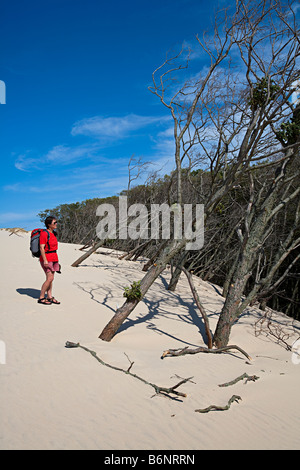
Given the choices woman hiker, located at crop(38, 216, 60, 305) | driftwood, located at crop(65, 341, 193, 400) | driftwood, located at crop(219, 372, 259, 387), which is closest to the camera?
driftwood, located at crop(65, 341, 193, 400)

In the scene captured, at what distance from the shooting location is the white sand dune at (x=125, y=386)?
106 inches

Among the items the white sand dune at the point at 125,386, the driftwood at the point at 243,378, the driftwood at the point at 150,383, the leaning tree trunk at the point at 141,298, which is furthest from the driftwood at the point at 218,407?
the leaning tree trunk at the point at 141,298

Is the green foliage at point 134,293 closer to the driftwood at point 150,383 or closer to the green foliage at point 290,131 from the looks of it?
the driftwood at point 150,383

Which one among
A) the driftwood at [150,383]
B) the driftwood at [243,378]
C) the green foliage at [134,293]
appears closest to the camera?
the driftwood at [150,383]

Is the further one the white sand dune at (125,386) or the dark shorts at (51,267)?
the dark shorts at (51,267)

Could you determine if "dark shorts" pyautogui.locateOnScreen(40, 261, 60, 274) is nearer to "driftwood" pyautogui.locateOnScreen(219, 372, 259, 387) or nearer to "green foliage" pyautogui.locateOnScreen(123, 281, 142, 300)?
"green foliage" pyautogui.locateOnScreen(123, 281, 142, 300)

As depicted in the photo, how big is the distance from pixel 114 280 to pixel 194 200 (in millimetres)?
5506

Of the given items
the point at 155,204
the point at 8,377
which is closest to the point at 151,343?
the point at 8,377

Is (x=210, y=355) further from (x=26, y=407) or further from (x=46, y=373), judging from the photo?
(x=26, y=407)

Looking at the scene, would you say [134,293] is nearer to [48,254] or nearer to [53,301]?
[48,254]

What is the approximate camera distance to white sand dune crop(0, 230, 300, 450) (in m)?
2.70

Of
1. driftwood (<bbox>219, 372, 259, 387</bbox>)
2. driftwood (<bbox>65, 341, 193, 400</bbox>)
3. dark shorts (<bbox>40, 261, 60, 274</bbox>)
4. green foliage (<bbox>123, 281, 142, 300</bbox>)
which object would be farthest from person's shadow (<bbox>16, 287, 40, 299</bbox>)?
driftwood (<bbox>219, 372, 259, 387</bbox>)

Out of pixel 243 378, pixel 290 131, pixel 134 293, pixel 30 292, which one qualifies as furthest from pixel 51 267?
pixel 290 131

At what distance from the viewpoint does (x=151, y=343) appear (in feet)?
18.8
